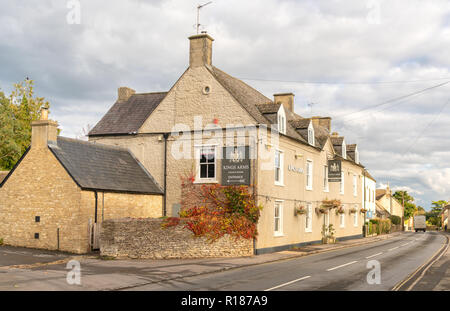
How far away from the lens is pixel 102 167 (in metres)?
25.5

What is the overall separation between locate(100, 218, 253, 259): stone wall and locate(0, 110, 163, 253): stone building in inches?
56.8

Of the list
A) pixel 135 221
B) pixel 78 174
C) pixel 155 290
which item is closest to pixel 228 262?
pixel 135 221

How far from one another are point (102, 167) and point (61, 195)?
10.2 feet

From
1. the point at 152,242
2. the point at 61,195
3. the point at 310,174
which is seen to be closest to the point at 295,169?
the point at 310,174

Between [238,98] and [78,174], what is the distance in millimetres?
9837

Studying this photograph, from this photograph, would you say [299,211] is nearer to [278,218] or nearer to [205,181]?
[278,218]

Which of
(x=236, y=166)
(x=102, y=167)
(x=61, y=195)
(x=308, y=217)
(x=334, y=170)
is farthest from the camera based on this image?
(x=334, y=170)

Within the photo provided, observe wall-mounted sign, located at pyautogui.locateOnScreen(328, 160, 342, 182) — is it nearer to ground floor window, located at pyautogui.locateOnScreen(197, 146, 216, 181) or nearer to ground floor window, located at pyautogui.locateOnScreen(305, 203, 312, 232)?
ground floor window, located at pyautogui.locateOnScreen(305, 203, 312, 232)

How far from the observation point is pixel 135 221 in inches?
878

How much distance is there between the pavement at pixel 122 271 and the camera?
13953 millimetres

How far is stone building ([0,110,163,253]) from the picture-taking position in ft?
74.6

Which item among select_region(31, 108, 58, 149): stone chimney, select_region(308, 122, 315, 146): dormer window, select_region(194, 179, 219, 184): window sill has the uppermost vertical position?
select_region(308, 122, 315, 146): dormer window

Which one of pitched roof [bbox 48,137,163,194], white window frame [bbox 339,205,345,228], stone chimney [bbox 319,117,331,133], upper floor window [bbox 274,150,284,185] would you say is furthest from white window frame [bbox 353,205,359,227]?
pitched roof [bbox 48,137,163,194]

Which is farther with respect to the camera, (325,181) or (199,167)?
(325,181)
